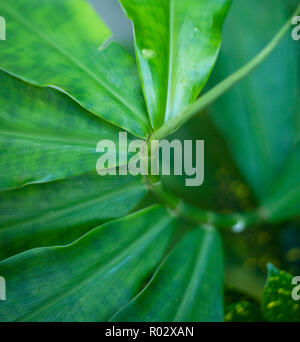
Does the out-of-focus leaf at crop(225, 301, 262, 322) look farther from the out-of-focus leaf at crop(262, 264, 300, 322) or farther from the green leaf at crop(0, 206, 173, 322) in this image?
the green leaf at crop(0, 206, 173, 322)

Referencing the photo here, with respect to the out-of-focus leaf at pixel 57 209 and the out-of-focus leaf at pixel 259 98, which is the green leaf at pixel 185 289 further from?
the out-of-focus leaf at pixel 259 98

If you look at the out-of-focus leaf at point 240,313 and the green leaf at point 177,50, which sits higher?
the green leaf at point 177,50

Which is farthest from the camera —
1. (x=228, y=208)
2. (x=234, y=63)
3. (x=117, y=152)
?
(x=228, y=208)

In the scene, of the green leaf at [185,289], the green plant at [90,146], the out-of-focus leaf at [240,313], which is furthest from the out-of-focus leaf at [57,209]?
the out-of-focus leaf at [240,313]

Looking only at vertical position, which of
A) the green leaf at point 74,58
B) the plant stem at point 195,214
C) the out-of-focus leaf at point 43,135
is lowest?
the plant stem at point 195,214

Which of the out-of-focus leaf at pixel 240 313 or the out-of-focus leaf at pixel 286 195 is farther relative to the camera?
the out-of-focus leaf at pixel 286 195
